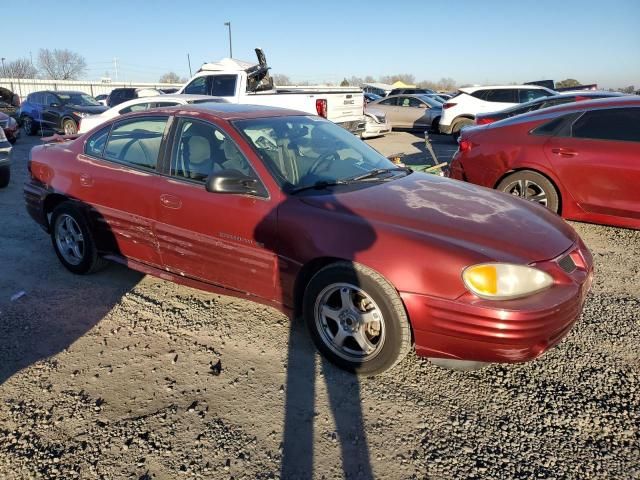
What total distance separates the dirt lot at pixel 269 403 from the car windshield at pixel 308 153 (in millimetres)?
1127

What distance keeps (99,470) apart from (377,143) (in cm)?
1301

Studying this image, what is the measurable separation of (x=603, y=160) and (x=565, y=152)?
0.40 meters

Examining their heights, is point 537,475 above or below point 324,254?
below

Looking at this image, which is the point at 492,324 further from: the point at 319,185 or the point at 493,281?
the point at 319,185

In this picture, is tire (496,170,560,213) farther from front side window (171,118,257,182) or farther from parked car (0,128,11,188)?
parked car (0,128,11,188)

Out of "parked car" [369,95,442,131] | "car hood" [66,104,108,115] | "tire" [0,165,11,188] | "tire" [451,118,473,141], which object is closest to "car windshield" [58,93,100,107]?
"car hood" [66,104,108,115]

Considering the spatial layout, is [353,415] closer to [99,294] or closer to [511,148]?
[99,294]

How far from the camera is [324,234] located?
2936 millimetres

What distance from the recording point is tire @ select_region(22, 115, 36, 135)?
16.7 metres

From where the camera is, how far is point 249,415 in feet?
8.61

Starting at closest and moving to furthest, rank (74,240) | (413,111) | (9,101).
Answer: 1. (74,240)
2. (413,111)
3. (9,101)

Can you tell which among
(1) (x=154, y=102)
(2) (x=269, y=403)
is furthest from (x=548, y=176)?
(1) (x=154, y=102)

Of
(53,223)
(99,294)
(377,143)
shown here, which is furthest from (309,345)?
(377,143)

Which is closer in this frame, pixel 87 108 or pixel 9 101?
pixel 87 108
